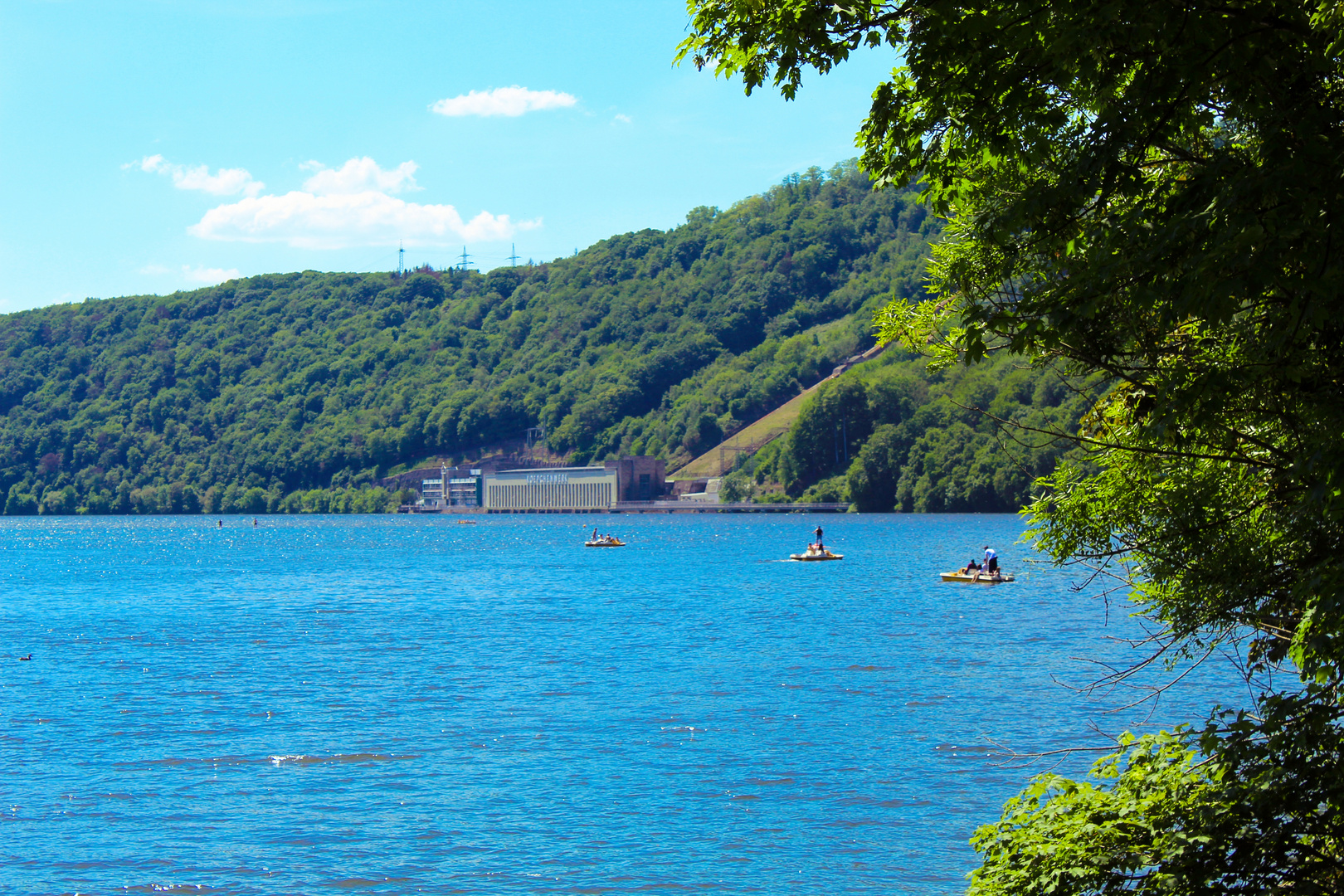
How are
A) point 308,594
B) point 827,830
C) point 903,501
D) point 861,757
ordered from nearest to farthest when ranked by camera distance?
point 827,830, point 861,757, point 308,594, point 903,501

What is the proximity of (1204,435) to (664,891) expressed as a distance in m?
10.0

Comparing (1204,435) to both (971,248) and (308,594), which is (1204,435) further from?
(308,594)

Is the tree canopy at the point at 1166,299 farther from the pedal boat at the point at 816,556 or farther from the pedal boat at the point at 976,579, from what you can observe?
the pedal boat at the point at 816,556

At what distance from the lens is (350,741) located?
1027 inches

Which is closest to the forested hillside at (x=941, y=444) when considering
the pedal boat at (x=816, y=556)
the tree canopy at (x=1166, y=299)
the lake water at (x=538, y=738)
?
the pedal boat at (x=816, y=556)

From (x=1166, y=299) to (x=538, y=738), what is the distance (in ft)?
69.8

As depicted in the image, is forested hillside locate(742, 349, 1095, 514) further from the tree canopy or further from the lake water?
the tree canopy

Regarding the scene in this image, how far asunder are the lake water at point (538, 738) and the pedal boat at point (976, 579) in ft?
3.21

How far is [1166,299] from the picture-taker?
7082 millimetres

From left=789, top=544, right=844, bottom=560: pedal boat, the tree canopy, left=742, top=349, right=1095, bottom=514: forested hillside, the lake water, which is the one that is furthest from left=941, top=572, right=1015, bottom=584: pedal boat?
left=742, top=349, right=1095, bottom=514: forested hillside

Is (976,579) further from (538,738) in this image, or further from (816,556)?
(538,738)

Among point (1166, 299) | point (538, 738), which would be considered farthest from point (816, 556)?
point (1166, 299)

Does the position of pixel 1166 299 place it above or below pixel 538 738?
above

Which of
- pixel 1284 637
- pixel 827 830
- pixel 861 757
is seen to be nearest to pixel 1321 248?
pixel 1284 637
